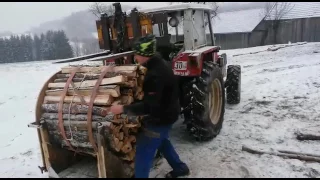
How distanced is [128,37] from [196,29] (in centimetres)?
138

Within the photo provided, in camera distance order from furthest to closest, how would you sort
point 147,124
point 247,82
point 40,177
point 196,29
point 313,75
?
point 247,82
point 313,75
point 196,29
point 40,177
point 147,124

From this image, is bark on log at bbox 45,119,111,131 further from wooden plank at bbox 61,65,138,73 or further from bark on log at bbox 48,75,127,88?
wooden plank at bbox 61,65,138,73

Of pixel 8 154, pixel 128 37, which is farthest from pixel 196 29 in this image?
pixel 8 154

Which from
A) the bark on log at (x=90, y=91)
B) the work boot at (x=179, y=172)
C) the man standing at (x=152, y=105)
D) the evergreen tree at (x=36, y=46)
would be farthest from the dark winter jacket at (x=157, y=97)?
the evergreen tree at (x=36, y=46)

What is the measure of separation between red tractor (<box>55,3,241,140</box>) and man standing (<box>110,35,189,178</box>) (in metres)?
0.97

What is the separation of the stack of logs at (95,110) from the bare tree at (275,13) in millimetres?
31984

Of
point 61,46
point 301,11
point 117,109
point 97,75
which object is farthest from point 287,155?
point 301,11

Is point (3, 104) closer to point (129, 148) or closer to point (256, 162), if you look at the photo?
point (129, 148)

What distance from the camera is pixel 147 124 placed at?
3.55m

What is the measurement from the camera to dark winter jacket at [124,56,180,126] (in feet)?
10.8

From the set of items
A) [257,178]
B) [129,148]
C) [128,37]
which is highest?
[128,37]

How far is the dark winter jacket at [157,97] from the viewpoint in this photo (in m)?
3.29

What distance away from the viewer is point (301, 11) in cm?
3247

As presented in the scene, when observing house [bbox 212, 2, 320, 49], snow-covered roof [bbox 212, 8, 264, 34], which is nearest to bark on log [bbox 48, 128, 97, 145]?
snow-covered roof [bbox 212, 8, 264, 34]
